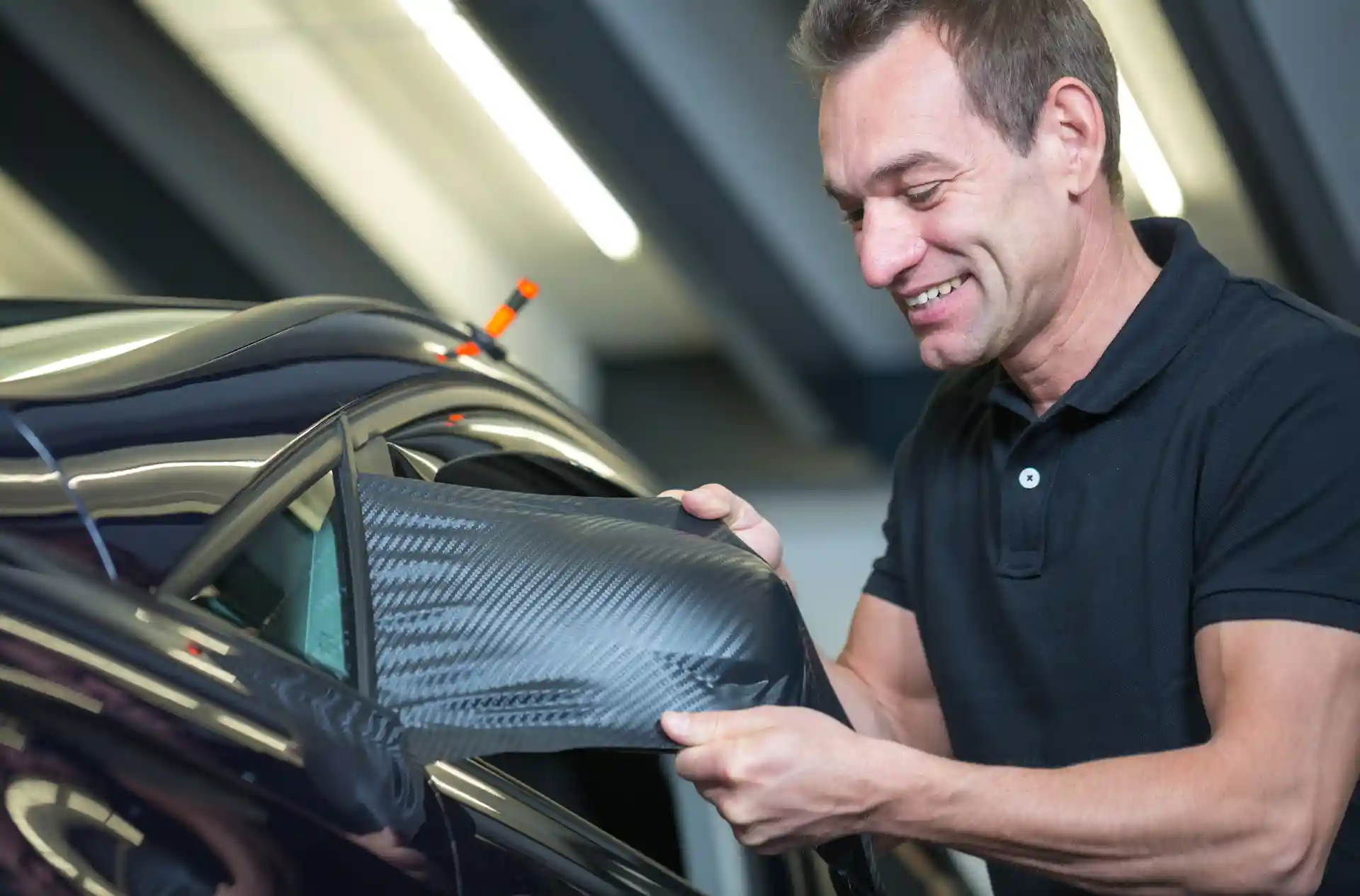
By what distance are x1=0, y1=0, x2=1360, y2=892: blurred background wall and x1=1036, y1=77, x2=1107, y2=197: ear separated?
2460mm

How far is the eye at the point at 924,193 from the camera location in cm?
150


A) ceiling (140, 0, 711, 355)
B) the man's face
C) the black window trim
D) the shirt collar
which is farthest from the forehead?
ceiling (140, 0, 711, 355)

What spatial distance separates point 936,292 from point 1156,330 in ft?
0.71

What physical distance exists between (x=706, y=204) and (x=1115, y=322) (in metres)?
3.42

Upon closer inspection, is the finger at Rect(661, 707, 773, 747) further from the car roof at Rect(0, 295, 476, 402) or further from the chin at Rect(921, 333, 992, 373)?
the chin at Rect(921, 333, 992, 373)

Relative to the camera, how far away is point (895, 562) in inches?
71.2

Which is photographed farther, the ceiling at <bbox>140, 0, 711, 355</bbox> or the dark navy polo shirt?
the ceiling at <bbox>140, 0, 711, 355</bbox>

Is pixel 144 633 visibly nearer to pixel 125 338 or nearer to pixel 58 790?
pixel 58 790

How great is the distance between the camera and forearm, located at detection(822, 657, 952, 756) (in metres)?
1.75

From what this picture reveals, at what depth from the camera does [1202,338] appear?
1508 mm

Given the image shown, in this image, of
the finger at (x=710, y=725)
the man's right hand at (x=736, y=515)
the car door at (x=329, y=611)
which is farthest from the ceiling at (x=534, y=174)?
the finger at (x=710, y=725)

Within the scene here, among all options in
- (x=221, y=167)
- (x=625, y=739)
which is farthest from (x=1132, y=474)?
(x=221, y=167)

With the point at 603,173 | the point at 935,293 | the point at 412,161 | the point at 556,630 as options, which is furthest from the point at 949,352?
the point at 412,161

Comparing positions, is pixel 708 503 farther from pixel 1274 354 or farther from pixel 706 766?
pixel 1274 354
